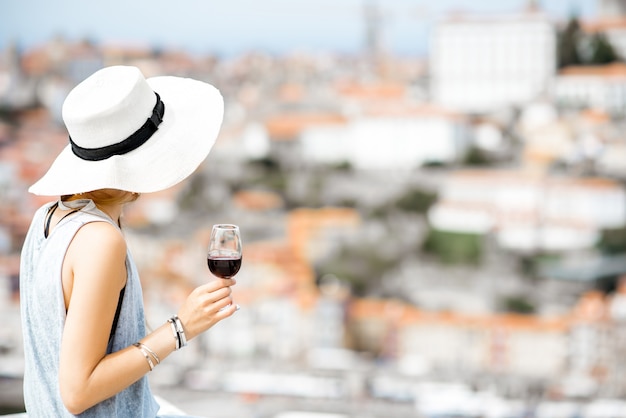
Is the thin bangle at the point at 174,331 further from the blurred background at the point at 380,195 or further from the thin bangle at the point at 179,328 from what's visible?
the blurred background at the point at 380,195

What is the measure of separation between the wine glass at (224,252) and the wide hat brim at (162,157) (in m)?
0.08

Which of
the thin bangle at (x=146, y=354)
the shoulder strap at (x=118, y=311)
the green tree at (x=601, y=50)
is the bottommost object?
the green tree at (x=601, y=50)

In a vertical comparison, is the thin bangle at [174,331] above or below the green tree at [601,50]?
above

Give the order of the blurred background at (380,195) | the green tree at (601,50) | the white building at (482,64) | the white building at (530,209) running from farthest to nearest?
the white building at (482,64), the green tree at (601,50), the white building at (530,209), the blurred background at (380,195)

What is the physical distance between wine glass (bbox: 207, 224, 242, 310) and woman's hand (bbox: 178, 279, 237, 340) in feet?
0.20

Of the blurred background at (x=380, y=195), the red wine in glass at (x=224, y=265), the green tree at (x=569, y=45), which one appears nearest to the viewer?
the red wine in glass at (x=224, y=265)

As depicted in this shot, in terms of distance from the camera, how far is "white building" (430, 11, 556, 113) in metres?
20.3

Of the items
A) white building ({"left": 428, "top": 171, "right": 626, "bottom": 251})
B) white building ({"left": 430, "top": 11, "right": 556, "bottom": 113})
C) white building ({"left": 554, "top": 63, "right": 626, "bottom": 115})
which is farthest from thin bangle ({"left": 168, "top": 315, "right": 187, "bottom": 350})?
white building ({"left": 430, "top": 11, "right": 556, "bottom": 113})

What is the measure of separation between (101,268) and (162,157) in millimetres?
117

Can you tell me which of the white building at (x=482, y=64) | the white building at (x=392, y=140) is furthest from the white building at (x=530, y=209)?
the white building at (x=482, y=64)

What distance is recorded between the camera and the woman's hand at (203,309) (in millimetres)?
739

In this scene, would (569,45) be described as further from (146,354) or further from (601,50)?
(146,354)

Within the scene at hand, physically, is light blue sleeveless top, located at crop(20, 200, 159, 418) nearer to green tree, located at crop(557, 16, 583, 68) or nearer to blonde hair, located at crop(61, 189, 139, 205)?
blonde hair, located at crop(61, 189, 139, 205)

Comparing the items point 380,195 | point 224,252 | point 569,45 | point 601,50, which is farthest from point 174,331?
point 569,45
